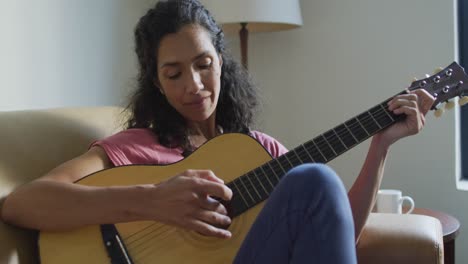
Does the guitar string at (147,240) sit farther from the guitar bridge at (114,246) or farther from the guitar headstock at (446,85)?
the guitar headstock at (446,85)

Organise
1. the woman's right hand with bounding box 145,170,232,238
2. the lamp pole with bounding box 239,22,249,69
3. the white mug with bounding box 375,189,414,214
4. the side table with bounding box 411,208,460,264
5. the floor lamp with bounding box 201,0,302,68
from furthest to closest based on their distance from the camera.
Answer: the lamp pole with bounding box 239,22,249,69, the floor lamp with bounding box 201,0,302,68, the white mug with bounding box 375,189,414,214, the side table with bounding box 411,208,460,264, the woman's right hand with bounding box 145,170,232,238

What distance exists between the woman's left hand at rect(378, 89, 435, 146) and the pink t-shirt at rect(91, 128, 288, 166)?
0.27 meters

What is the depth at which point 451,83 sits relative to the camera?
3.40 feet

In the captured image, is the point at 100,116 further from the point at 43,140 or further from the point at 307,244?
the point at 307,244

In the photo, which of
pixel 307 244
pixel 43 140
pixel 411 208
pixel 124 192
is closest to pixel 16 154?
pixel 43 140

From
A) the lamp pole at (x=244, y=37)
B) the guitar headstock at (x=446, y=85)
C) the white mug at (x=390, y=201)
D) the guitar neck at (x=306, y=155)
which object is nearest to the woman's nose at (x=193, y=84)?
the guitar neck at (x=306, y=155)

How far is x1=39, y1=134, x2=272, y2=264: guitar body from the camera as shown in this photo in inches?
34.2

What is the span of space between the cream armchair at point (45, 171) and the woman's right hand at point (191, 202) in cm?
25

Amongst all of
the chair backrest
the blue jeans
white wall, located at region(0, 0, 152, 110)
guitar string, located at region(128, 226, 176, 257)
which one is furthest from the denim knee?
white wall, located at region(0, 0, 152, 110)

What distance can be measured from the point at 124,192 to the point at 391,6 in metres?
1.28

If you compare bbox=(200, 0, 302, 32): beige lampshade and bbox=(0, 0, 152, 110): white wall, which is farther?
bbox=(200, 0, 302, 32): beige lampshade

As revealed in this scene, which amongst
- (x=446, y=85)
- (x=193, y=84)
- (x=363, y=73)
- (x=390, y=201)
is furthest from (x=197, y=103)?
(x=363, y=73)

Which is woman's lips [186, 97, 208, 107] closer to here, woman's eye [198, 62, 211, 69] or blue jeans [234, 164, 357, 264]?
woman's eye [198, 62, 211, 69]

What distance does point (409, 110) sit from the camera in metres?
0.98
